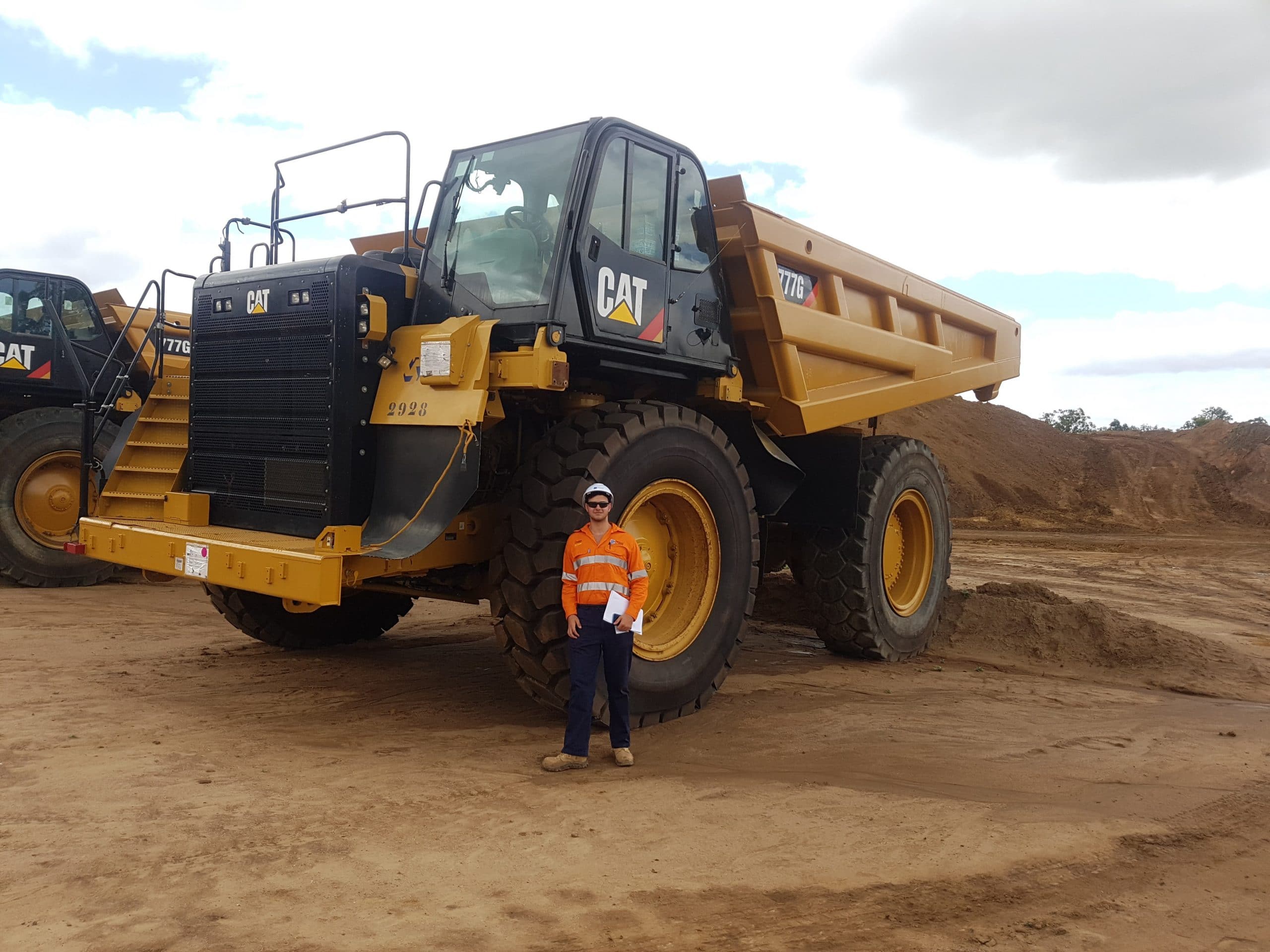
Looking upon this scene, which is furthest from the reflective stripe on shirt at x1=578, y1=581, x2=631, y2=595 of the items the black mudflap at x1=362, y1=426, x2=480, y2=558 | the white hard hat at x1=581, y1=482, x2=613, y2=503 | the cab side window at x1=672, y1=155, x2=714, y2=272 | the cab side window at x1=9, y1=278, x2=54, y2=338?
the cab side window at x1=9, y1=278, x2=54, y2=338

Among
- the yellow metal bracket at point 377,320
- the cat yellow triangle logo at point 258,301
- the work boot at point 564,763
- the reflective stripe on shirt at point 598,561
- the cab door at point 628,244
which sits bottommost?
the work boot at point 564,763

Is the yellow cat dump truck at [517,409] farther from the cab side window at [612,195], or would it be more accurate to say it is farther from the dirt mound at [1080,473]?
the dirt mound at [1080,473]

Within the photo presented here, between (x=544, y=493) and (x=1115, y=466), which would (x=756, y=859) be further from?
(x=1115, y=466)

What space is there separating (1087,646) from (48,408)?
974 centimetres

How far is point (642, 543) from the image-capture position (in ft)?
17.9

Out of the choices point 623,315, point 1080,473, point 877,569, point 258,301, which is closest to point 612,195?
point 623,315

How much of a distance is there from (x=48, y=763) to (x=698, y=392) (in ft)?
12.1

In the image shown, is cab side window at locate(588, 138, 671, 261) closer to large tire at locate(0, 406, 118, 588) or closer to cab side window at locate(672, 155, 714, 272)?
cab side window at locate(672, 155, 714, 272)

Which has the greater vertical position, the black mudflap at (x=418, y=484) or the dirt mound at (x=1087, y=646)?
the black mudflap at (x=418, y=484)

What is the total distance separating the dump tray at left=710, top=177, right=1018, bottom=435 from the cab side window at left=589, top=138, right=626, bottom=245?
95 centimetres

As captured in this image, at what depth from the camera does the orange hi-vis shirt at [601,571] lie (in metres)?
4.47

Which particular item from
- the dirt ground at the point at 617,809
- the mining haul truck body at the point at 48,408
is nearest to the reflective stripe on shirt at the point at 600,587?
the dirt ground at the point at 617,809

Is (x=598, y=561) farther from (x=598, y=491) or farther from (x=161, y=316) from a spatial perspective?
(x=161, y=316)

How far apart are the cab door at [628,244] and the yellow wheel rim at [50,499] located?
7.22 metres
